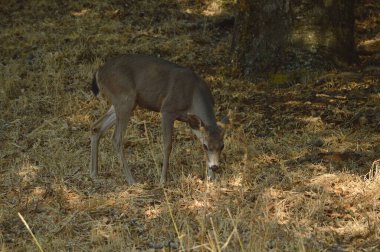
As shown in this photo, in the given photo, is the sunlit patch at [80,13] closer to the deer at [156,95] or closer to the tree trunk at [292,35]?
the tree trunk at [292,35]

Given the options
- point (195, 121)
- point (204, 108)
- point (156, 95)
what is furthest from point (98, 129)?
point (204, 108)

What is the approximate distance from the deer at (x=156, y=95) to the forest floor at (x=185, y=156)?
404mm

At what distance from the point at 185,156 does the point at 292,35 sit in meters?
3.59

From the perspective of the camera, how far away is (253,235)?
5.02m

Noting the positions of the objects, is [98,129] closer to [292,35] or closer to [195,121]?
[195,121]

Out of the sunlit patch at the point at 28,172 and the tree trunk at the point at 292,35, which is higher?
the tree trunk at the point at 292,35

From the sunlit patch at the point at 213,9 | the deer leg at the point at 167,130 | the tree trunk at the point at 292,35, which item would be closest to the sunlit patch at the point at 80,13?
the sunlit patch at the point at 213,9

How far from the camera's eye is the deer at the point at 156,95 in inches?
288

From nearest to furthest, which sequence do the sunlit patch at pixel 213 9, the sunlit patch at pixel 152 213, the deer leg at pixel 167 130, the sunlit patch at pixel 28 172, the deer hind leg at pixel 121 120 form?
the sunlit patch at pixel 152 213
the sunlit patch at pixel 28 172
the deer leg at pixel 167 130
the deer hind leg at pixel 121 120
the sunlit patch at pixel 213 9

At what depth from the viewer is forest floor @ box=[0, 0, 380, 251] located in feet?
18.4

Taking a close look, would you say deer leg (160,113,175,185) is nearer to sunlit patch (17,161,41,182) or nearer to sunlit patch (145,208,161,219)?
sunlit patch (145,208,161,219)

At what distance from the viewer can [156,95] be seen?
7.45 m

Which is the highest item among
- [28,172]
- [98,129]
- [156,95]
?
[156,95]

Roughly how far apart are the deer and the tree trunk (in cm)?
316
